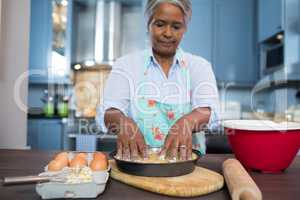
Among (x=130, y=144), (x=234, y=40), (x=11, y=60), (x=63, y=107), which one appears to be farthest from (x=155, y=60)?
(x=234, y=40)

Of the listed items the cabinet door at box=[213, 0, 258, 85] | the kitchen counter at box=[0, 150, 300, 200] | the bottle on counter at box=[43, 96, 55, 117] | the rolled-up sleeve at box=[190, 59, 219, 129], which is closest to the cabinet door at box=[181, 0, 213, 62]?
the cabinet door at box=[213, 0, 258, 85]

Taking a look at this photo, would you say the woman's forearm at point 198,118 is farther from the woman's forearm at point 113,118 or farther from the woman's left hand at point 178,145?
the woman's forearm at point 113,118

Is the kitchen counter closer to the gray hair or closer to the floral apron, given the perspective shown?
the floral apron

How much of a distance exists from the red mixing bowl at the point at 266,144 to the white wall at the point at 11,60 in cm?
125

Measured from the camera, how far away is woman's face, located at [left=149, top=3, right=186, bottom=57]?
99 cm

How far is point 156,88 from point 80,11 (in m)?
2.08

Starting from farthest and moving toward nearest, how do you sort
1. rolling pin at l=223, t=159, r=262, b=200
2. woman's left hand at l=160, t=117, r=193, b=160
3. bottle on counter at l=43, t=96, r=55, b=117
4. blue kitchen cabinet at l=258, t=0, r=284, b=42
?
bottle on counter at l=43, t=96, r=55, b=117 < blue kitchen cabinet at l=258, t=0, r=284, b=42 < woman's left hand at l=160, t=117, r=193, b=160 < rolling pin at l=223, t=159, r=262, b=200

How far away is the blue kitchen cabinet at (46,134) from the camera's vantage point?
2760 mm

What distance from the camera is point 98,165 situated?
2.28 ft

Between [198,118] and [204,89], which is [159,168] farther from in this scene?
[204,89]

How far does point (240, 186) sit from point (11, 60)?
4.80 feet

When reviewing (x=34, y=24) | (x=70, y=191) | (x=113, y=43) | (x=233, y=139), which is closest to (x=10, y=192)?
(x=70, y=191)

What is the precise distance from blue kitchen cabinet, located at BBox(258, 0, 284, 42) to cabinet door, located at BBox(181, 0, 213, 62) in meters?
0.49

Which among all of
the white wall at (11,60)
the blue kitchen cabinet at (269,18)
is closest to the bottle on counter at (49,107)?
the white wall at (11,60)
